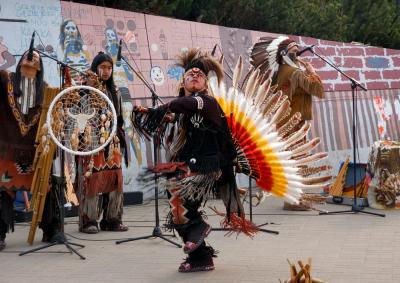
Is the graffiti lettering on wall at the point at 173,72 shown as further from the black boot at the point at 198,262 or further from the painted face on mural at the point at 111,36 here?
the black boot at the point at 198,262

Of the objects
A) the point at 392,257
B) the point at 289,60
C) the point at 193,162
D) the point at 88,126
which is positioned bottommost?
the point at 392,257

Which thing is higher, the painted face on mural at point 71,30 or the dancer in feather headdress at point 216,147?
the painted face on mural at point 71,30

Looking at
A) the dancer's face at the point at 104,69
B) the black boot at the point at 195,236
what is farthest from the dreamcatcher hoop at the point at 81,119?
the black boot at the point at 195,236

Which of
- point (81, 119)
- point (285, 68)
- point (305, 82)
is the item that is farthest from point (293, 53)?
point (81, 119)

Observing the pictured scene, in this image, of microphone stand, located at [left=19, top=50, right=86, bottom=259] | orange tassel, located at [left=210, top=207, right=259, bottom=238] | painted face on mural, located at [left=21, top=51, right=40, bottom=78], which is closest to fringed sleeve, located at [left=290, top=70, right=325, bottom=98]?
microphone stand, located at [left=19, top=50, right=86, bottom=259]

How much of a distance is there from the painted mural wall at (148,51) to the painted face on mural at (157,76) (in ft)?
0.04

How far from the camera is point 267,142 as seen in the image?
5.68 m

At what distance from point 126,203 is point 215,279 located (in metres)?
4.19

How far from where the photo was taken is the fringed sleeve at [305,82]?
28.8 feet

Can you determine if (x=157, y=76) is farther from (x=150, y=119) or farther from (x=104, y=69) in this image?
(x=150, y=119)

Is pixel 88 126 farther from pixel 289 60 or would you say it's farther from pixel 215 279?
pixel 289 60

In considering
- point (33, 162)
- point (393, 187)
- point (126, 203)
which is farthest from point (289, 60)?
point (33, 162)

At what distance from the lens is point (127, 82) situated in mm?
9898

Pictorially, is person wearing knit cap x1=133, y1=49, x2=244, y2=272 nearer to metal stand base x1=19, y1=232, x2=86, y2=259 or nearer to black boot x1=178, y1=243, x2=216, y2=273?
black boot x1=178, y1=243, x2=216, y2=273
